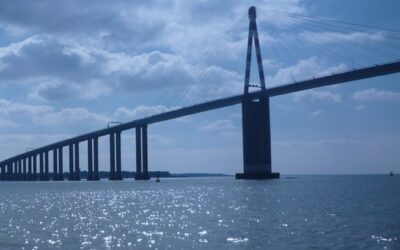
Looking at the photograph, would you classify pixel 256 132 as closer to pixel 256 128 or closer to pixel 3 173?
pixel 256 128

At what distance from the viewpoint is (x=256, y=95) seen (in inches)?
3017

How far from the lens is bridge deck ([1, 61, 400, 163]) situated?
213 feet

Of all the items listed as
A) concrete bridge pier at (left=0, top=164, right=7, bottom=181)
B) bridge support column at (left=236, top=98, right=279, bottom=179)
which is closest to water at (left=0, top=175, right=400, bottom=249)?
bridge support column at (left=236, top=98, right=279, bottom=179)

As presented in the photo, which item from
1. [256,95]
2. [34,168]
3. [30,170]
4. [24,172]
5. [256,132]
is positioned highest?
[256,95]

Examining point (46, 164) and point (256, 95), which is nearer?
point (256, 95)

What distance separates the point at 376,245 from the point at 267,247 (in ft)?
9.95

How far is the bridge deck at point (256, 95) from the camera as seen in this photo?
64.8m

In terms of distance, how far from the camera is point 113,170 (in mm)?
102312

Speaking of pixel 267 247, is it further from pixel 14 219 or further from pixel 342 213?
pixel 14 219

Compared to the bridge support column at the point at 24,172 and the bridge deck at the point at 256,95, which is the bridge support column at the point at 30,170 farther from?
the bridge deck at the point at 256,95

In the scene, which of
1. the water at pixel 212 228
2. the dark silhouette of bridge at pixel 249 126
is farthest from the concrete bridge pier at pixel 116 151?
the water at pixel 212 228

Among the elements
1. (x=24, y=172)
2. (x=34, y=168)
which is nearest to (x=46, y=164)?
(x=34, y=168)

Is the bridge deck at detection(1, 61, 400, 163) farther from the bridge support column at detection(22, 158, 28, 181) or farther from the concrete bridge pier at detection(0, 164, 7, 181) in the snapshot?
the concrete bridge pier at detection(0, 164, 7, 181)

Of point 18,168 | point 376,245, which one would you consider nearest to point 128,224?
point 376,245
